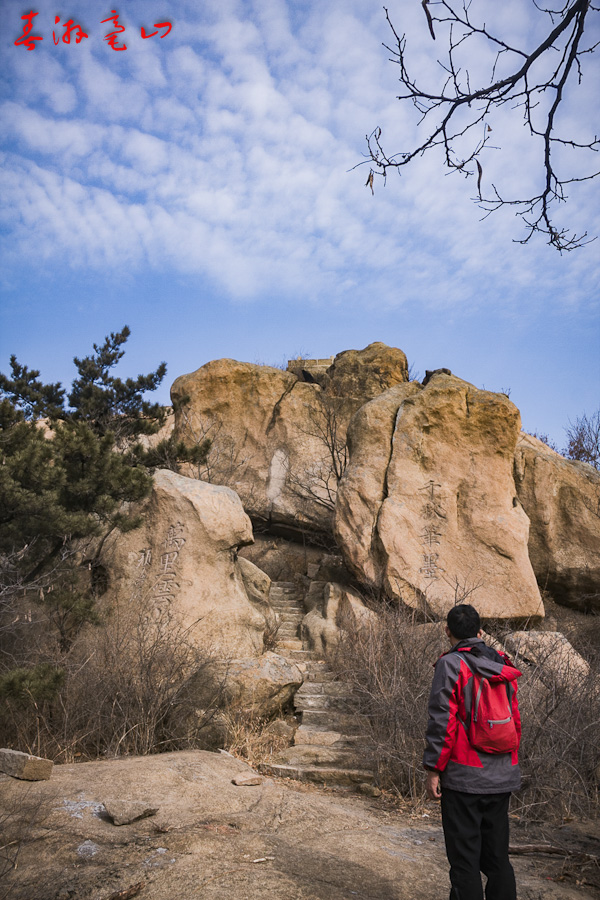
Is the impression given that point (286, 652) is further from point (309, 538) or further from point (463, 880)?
point (463, 880)

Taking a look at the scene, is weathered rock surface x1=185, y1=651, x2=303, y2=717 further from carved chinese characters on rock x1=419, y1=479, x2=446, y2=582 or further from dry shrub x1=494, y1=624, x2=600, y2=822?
carved chinese characters on rock x1=419, y1=479, x2=446, y2=582

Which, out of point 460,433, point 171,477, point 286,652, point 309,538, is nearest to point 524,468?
point 460,433

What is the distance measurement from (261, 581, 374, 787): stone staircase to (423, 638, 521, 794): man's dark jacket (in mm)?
3654

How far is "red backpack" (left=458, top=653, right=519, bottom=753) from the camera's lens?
2922mm

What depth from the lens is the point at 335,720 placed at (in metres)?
7.70

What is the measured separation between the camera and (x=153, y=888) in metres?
3.12

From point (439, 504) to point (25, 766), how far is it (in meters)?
8.50

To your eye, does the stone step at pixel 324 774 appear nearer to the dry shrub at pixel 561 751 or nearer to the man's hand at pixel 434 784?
the dry shrub at pixel 561 751

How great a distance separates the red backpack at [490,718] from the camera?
2.92 meters

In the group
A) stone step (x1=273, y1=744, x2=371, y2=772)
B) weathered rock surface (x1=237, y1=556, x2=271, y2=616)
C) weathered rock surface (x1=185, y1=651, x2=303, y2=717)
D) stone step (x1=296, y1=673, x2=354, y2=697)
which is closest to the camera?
stone step (x1=273, y1=744, x2=371, y2=772)

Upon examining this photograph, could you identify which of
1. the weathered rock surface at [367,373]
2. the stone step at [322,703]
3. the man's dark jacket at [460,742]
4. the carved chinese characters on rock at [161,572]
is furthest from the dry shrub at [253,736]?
the weathered rock surface at [367,373]

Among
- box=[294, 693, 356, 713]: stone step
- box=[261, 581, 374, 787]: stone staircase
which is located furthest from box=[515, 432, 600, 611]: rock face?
box=[294, 693, 356, 713]: stone step

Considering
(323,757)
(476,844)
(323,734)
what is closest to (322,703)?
(323,734)

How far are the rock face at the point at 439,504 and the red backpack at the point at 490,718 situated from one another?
25.0 feet
